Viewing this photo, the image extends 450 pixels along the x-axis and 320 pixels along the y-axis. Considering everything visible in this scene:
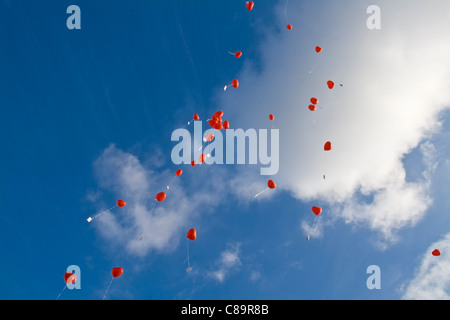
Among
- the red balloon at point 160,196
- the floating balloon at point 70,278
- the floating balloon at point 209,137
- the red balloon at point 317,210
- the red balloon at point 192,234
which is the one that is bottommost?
the floating balloon at point 70,278

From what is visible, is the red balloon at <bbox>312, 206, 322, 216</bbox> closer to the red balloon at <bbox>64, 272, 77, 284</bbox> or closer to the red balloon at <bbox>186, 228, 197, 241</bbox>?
the red balloon at <bbox>186, 228, 197, 241</bbox>

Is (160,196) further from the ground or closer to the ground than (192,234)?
further from the ground

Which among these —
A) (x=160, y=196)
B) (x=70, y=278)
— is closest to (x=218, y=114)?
(x=160, y=196)

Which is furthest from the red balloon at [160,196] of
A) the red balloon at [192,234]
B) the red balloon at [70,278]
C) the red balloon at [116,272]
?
the red balloon at [70,278]

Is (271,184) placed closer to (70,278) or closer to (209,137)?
(209,137)

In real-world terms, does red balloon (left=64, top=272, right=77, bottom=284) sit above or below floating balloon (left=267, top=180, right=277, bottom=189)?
below

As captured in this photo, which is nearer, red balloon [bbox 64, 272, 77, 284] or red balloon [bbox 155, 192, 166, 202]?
red balloon [bbox 64, 272, 77, 284]

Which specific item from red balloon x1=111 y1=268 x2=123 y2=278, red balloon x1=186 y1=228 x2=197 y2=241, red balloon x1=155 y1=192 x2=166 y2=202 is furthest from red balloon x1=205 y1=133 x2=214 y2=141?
red balloon x1=111 y1=268 x2=123 y2=278

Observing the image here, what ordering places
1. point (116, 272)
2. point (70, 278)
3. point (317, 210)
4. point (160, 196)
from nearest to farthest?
1. point (70, 278)
2. point (116, 272)
3. point (160, 196)
4. point (317, 210)

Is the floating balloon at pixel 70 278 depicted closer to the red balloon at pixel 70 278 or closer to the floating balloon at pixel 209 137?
the red balloon at pixel 70 278

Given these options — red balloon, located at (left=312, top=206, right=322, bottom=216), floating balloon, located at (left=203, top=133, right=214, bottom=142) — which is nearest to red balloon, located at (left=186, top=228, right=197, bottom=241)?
floating balloon, located at (left=203, top=133, right=214, bottom=142)

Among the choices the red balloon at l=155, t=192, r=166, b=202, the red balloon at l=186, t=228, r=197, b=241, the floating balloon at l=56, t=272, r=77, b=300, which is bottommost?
the floating balloon at l=56, t=272, r=77, b=300
